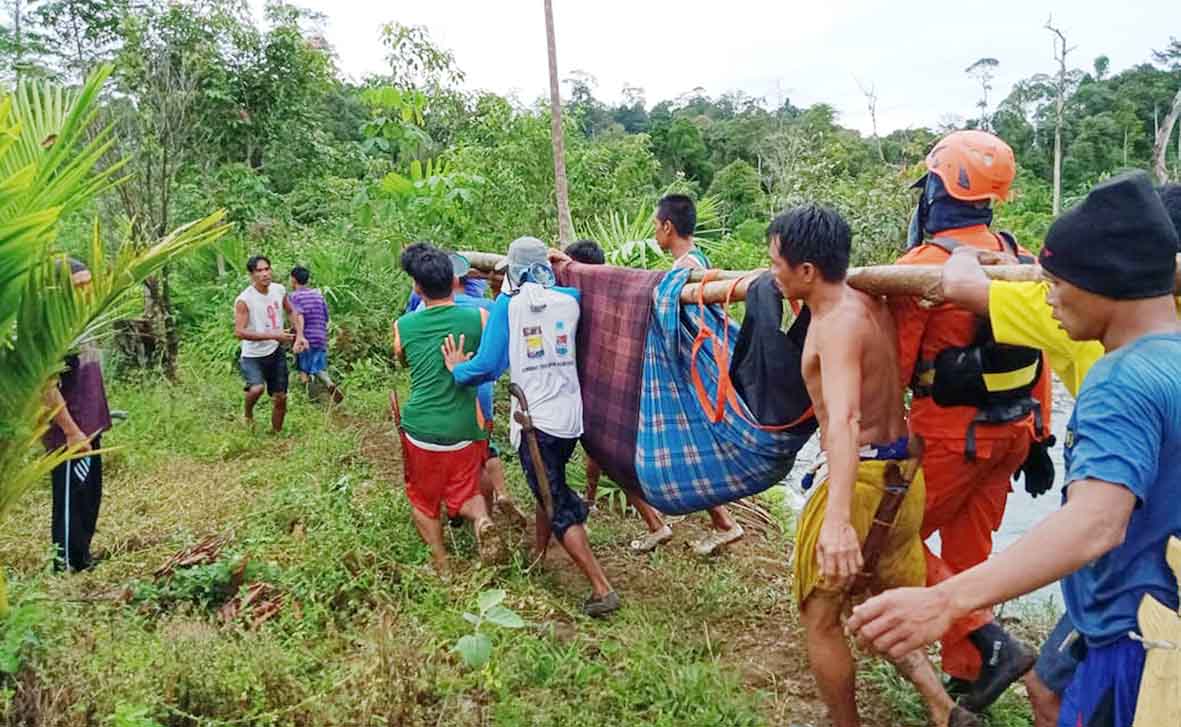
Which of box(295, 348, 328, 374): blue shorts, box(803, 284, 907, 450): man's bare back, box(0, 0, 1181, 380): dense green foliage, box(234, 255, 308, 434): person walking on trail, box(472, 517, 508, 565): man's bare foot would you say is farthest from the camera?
box(0, 0, 1181, 380): dense green foliage

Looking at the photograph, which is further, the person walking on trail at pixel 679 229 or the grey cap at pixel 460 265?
the grey cap at pixel 460 265

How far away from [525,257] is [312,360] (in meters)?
4.13

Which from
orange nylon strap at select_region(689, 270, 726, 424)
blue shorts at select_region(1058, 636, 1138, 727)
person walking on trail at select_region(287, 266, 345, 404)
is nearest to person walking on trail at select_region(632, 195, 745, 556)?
orange nylon strap at select_region(689, 270, 726, 424)

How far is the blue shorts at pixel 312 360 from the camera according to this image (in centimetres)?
716

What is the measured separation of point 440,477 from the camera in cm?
385

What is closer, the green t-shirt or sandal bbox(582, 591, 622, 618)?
sandal bbox(582, 591, 622, 618)

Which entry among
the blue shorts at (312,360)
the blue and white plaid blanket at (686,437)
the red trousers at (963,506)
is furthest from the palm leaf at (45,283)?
the blue shorts at (312,360)

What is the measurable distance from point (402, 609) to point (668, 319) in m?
1.52

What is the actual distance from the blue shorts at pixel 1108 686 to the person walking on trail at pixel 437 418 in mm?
2566

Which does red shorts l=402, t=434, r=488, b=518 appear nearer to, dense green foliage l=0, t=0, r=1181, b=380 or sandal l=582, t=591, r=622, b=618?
sandal l=582, t=591, r=622, b=618

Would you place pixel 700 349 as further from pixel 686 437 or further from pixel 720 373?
pixel 686 437

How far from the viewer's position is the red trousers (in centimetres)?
256

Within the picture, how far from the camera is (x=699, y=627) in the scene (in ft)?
11.5

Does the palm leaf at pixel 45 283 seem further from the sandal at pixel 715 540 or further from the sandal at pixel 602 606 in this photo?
the sandal at pixel 715 540
